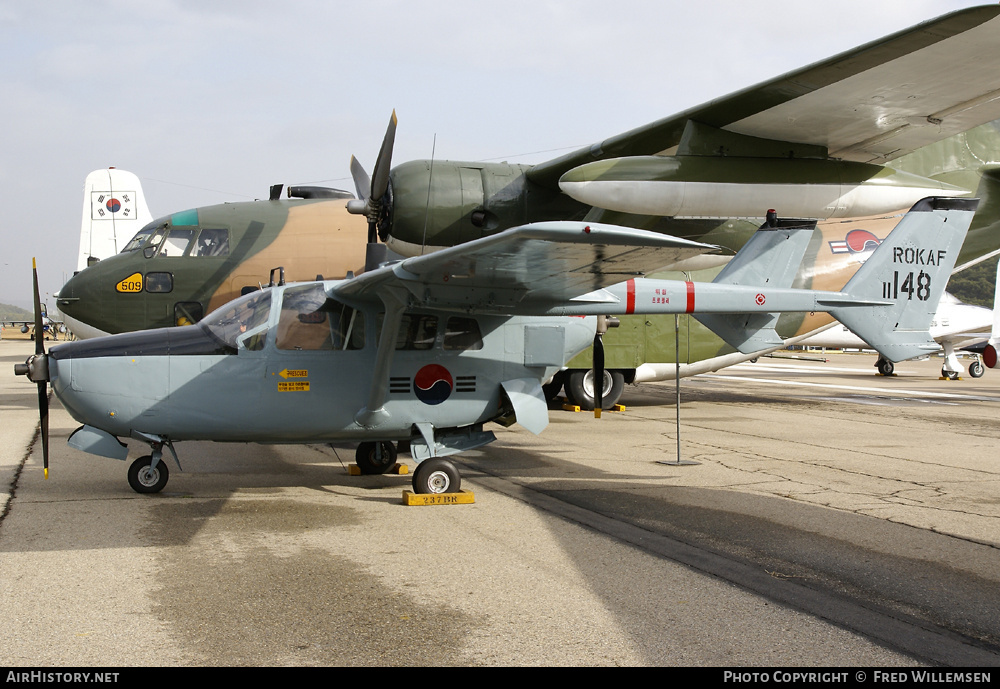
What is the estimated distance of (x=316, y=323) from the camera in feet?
25.5

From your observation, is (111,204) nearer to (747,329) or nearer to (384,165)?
(384,165)

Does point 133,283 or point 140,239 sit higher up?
point 140,239

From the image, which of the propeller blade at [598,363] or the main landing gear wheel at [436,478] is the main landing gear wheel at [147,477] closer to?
the main landing gear wheel at [436,478]

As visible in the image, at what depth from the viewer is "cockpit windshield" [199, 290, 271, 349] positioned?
759cm

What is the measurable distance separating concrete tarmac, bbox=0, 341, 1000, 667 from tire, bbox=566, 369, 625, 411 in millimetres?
5386

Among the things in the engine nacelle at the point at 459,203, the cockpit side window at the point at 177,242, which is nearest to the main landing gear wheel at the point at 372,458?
the engine nacelle at the point at 459,203

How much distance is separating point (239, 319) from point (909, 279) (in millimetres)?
7294

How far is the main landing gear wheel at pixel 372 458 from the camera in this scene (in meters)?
9.03

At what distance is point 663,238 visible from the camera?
537 centimetres

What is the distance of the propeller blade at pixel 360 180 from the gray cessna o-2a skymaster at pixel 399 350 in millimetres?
5343

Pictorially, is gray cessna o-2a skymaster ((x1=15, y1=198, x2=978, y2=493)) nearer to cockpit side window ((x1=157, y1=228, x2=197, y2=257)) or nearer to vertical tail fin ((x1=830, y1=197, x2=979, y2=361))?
vertical tail fin ((x1=830, y1=197, x2=979, y2=361))

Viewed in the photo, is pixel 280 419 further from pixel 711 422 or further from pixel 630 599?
pixel 711 422

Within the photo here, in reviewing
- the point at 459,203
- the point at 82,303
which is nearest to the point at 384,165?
the point at 459,203
